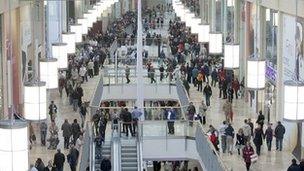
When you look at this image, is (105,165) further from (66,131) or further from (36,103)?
(36,103)

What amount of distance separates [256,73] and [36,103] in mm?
5965

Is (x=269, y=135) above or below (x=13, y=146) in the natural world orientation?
below

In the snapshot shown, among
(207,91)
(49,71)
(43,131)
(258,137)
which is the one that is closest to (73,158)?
(49,71)

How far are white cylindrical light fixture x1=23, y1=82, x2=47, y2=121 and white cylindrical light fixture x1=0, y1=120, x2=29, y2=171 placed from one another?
393cm

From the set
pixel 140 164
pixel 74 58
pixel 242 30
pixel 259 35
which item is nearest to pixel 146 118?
pixel 140 164

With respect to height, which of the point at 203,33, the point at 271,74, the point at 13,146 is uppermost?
the point at 203,33

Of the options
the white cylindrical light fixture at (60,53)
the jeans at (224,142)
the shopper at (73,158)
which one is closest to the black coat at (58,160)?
the shopper at (73,158)

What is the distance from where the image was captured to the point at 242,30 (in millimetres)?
38344

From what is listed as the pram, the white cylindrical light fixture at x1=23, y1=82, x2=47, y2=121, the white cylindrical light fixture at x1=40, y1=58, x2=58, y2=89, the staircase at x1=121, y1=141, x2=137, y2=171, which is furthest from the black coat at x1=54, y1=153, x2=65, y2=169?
the white cylindrical light fixture at x1=23, y1=82, x2=47, y2=121

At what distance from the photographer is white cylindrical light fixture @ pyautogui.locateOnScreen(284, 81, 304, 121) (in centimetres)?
1499

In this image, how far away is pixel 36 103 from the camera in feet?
51.7

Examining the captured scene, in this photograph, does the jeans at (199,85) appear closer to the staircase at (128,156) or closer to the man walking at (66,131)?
the staircase at (128,156)

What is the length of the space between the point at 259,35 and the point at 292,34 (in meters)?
6.56

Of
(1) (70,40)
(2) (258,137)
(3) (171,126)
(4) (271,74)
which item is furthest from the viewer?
(4) (271,74)
